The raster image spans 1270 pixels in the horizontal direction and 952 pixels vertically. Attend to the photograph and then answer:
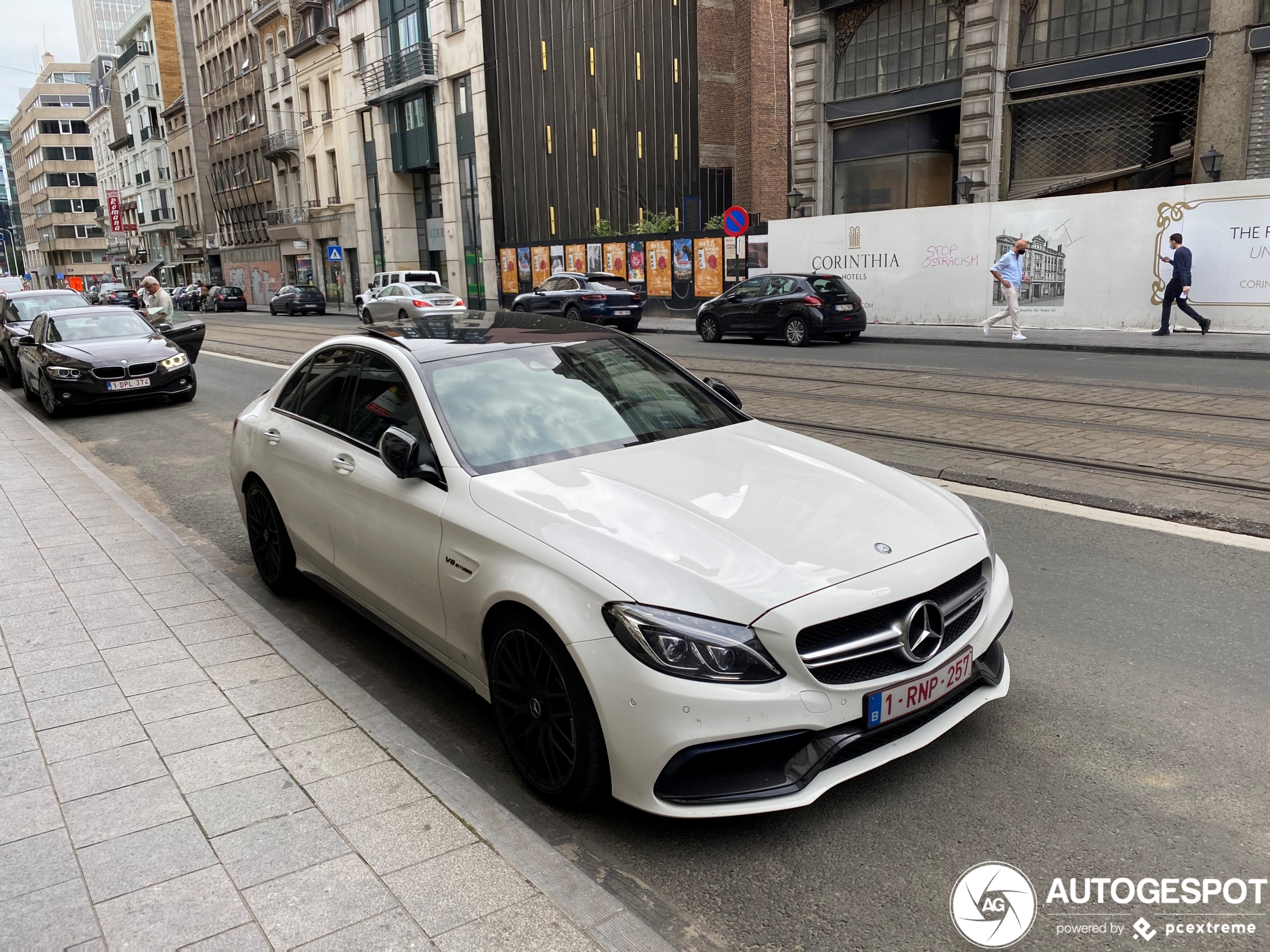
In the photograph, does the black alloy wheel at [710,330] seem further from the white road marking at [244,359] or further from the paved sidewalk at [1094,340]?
the white road marking at [244,359]

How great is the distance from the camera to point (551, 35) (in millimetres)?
37375

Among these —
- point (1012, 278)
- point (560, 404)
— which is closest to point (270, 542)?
point (560, 404)

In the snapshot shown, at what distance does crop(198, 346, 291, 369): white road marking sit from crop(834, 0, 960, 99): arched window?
1713cm

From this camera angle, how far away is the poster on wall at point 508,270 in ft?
129

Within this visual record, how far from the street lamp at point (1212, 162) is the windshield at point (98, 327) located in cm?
1934

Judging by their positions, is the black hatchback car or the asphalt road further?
the black hatchback car

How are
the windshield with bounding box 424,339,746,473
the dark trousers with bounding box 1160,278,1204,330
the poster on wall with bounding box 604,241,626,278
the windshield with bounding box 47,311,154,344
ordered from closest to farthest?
the windshield with bounding box 424,339,746,473, the windshield with bounding box 47,311,154,344, the dark trousers with bounding box 1160,278,1204,330, the poster on wall with bounding box 604,241,626,278

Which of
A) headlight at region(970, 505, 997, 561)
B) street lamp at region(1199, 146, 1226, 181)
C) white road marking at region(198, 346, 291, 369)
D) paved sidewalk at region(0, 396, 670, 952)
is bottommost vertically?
white road marking at region(198, 346, 291, 369)

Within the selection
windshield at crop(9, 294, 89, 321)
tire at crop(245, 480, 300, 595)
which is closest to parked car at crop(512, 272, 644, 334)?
windshield at crop(9, 294, 89, 321)

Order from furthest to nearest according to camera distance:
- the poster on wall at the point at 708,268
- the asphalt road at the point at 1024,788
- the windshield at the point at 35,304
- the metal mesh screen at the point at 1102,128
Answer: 1. the poster on wall at the point at 708,268
2. the metal mesh screen at the point at 1102,128
3. the windshield at the point at 35,304
4. the asphalt road at the point at 1024,788

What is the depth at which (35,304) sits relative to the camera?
1688 centimetres

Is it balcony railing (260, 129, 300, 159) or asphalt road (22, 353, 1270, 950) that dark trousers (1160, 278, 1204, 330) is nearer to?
asphalt road (22, 353, 1270, 950)

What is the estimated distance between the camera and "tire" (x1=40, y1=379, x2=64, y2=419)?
511 inches

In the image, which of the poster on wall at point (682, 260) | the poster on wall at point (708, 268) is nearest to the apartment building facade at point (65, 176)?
the poster on wall at point (682, 260)
